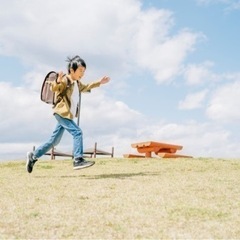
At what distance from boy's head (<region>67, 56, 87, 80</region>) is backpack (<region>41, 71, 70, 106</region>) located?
309 mm

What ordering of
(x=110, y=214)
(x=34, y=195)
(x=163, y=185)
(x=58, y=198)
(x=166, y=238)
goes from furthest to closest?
(x=163, y=185) → (x=34, y=195) → (x=58, y=198) → (x=110, y=214) → (x=166, y=238)

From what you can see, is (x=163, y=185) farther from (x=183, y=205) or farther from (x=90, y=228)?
(x=90, y=228)

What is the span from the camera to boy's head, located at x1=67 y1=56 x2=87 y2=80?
870cm

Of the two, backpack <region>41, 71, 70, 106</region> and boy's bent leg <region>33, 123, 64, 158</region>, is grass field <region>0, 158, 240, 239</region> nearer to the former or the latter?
boy's bent leg <region>33, 123, 64, 158</region>

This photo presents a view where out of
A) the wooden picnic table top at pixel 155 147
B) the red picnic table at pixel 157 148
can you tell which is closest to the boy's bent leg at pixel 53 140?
the red picnic table at pixel 157 148

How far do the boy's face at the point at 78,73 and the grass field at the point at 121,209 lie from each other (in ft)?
8.11

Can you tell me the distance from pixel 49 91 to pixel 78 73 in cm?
72

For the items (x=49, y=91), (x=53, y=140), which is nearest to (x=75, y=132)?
(x=53, y=140)

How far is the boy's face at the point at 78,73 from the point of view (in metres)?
8.73

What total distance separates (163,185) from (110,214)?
2.30m

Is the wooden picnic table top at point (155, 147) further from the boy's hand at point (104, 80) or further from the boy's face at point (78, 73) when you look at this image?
the boy's face at point (78, 73)

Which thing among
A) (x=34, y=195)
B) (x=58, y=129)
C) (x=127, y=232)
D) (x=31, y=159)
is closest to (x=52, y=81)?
(x=58, y=129)

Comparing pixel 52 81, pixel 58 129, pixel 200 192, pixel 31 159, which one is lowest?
pixel 200 192

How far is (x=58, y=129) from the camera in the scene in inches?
344
